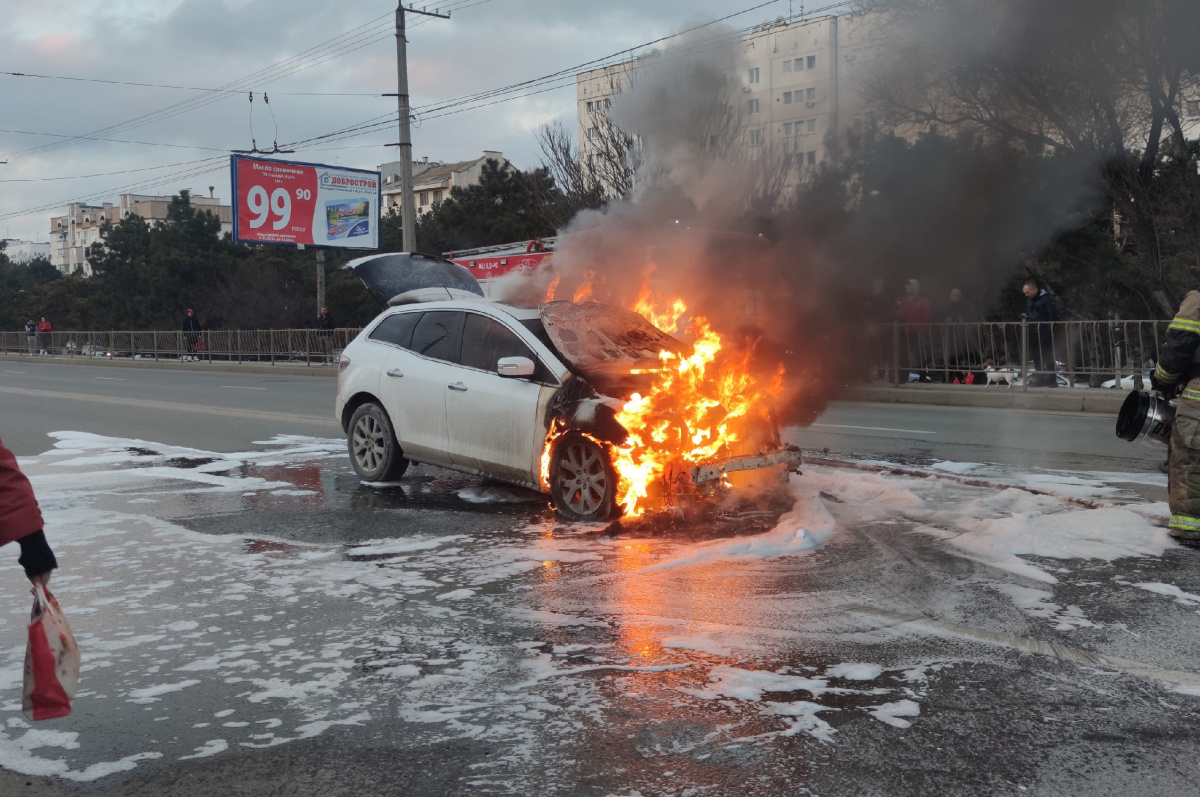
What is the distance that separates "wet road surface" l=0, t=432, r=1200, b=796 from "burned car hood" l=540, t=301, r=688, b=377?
1216mm

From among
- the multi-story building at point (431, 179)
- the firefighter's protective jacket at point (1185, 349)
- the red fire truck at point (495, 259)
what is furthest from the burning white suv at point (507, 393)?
the multi-story building at point (431, 179)

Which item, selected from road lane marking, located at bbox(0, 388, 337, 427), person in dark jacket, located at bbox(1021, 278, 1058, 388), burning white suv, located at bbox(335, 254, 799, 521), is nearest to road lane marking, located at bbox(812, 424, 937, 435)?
person in dark jacket, located at bbox(1021, 278, 1058, 388)


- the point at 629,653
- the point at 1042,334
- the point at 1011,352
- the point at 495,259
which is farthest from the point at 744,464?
the point at 495,259

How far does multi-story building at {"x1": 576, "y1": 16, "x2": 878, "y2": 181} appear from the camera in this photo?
31.3ft

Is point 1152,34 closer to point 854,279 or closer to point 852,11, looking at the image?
point 852,11

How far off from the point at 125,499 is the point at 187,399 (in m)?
10.9

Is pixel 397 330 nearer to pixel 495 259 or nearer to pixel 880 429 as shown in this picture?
pixel 880 429

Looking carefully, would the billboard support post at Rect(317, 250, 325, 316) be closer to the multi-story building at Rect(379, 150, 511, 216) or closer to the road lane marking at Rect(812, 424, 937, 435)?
the road lane marking at Rect(812, 424, 937, 435)

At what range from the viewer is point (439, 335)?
869cm

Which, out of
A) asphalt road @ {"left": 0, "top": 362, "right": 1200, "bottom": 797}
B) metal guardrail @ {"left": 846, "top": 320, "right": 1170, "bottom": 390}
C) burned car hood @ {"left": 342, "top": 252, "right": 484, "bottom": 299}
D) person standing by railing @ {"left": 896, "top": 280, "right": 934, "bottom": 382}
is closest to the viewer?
asphalt road @ {"left": 0, "top": 362, "right": 1200, "bottom": 797}

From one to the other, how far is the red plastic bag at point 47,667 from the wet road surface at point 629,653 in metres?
0.41

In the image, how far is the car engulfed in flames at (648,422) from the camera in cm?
705

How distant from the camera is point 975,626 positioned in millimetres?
4789

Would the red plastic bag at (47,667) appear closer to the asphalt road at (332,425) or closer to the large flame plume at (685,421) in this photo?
the large flame plume at (685,421)
